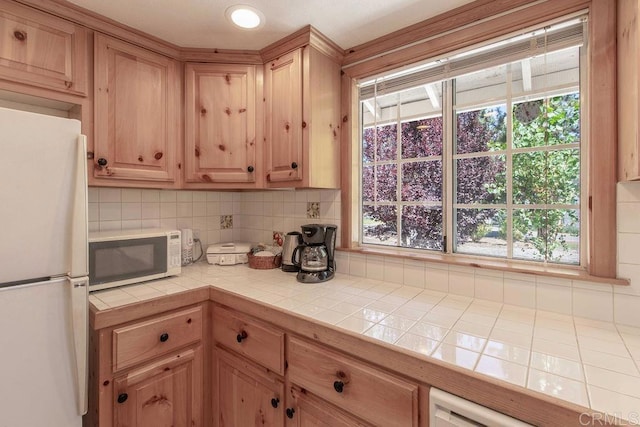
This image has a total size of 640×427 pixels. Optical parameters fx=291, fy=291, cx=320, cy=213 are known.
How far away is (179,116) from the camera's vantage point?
175 cm

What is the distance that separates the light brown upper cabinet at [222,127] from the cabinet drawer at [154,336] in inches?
30.8

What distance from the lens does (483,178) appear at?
1.44 meters

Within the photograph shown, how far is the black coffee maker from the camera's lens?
1.61 metres

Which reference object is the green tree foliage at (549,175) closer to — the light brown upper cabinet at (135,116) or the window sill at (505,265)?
the window sill at (505,265)

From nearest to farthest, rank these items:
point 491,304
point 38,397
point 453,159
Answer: point 38,397 < point 491,304 < point 453,159

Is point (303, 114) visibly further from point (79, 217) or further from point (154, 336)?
point (154, 336)

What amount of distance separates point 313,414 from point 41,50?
191 centimetres

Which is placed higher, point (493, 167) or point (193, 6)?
point (193, 6)

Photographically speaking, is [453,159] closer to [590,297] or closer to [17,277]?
[590,297]

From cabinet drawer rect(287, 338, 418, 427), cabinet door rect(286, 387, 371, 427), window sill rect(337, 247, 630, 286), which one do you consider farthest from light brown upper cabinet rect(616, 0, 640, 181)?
cabinet door rect(286, 387, 371, 427)

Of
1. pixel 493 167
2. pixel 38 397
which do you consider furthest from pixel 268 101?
pixel 38 397

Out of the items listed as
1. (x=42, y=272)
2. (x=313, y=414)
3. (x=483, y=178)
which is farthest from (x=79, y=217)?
(x=483, y=178)

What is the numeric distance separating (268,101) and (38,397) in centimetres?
165

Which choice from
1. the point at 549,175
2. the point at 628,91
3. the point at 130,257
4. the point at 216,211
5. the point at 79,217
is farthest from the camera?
the point at 216,211
